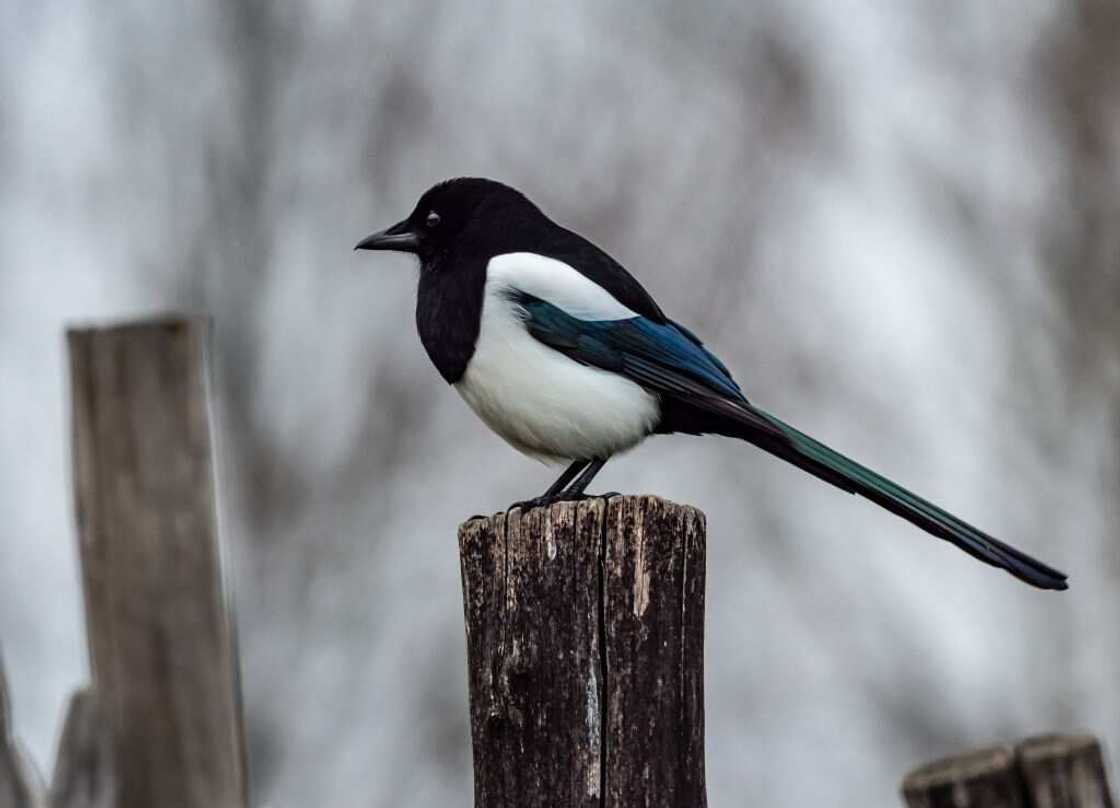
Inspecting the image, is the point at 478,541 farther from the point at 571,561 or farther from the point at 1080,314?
the point at 1080,314

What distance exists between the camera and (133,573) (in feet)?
6.64

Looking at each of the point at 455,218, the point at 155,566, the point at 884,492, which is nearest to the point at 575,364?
the point at 455,218

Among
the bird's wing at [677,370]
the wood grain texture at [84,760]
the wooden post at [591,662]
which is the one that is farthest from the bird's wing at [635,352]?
the wood grain texture at [84,760]

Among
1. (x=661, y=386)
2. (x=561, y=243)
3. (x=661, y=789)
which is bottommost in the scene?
(x=661, y=789)

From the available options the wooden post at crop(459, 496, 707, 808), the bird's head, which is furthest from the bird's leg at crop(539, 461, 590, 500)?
the wooden post at crop(459, 496, 707, 808)

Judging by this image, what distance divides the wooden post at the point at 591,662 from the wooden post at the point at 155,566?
0.65m

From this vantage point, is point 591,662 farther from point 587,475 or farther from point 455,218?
point 455,218

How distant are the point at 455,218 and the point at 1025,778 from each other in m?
2.89

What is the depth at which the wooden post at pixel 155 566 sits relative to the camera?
199cm

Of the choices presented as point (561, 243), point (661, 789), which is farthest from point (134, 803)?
point (561, 243)

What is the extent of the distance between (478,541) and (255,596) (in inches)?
172

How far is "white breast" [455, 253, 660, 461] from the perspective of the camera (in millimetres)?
Answer: 4043

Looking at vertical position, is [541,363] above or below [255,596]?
above

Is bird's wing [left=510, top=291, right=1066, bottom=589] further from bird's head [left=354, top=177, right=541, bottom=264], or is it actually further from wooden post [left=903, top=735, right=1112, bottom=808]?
wooden post [left=903, top=735, right=1112, bottom=808]
